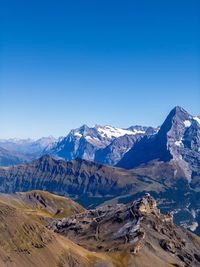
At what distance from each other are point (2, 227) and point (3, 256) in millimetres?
14444

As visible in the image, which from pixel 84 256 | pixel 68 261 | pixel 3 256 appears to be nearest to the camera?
pixel 3 256

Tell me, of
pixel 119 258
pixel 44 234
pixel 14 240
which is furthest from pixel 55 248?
pixel 119 258

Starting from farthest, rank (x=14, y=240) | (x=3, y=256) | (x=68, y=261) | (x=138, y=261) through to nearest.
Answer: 1. (x=138, y=261)
2. (x=68, y=261)
3. (x=14, y=240)
4. (x=3, y=256)

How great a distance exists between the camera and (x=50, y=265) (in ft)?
543

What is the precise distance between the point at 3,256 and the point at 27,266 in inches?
388

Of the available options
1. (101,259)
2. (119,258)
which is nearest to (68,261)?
(101,259)

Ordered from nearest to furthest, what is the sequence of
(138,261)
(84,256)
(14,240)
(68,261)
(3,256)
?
(3,256) < (14,240) < (68,261) < (84,256) < (138,261)

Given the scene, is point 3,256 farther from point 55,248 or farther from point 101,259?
point 101,259

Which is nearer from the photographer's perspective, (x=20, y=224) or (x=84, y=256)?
(x=20, y=224)

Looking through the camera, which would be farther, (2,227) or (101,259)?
(101,259)

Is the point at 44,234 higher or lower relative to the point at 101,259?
higher

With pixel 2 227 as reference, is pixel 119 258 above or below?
below

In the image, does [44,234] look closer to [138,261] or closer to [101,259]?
[101,259]

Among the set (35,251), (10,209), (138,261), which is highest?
(10,209)
